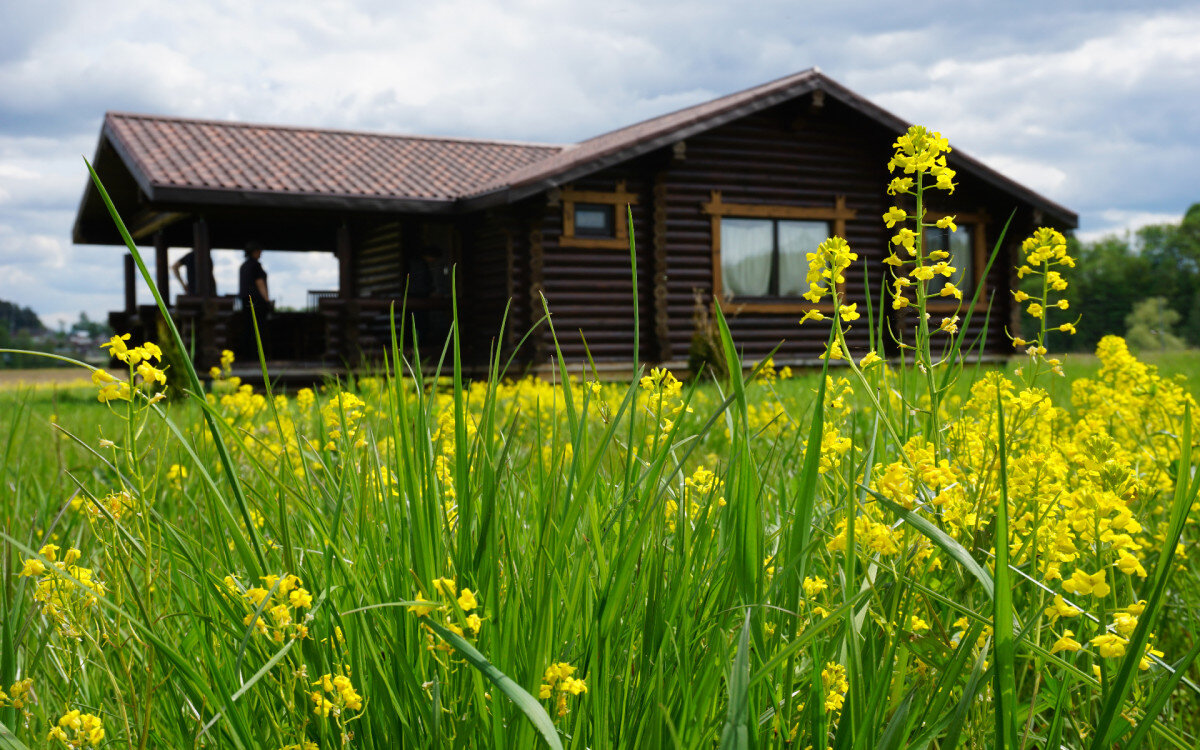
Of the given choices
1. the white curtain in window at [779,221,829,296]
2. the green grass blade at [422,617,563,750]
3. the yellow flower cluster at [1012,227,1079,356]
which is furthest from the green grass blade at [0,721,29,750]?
the white curtain in window at [779,221,829,296]

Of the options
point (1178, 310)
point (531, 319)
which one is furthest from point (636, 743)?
point (1178, 310)

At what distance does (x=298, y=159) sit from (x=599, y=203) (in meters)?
4.49

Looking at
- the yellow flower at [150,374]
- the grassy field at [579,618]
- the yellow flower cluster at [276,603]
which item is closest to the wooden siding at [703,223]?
the grassy field at [579,618]

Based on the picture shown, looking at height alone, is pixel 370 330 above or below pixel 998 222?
below

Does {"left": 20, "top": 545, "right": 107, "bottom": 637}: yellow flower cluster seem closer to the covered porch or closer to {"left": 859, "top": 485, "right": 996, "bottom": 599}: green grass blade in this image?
{"left": 859, "top": 485, "right": 996, "bottom": 599}: green grass blade

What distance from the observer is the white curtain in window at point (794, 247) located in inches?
582

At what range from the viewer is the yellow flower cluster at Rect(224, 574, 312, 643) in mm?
1048

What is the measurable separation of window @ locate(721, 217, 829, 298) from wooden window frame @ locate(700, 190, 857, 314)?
16cm

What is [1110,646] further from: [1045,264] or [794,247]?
[794,247]

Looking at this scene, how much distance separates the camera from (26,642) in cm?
179

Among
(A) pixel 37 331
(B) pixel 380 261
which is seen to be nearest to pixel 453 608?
(B) pixel 380 261

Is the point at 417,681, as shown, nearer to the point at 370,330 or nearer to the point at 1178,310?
the point at 370,330

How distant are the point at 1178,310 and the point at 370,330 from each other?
86238 mm

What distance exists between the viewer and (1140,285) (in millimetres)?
81562
